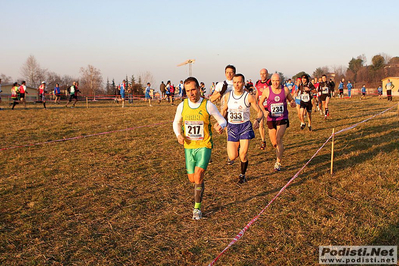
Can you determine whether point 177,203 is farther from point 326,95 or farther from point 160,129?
point 326,95

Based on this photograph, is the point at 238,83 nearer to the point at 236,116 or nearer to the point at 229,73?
the point at 236,116

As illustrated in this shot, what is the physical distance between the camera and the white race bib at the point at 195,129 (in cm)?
512

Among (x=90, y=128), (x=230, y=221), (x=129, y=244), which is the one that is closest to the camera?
(x=129, y=244)

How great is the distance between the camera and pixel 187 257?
391cm

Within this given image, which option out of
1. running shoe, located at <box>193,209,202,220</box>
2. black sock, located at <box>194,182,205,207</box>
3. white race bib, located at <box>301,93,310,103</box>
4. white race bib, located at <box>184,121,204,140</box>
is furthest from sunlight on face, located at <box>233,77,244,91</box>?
white race bib, located at <box>301,93,310,103</box>

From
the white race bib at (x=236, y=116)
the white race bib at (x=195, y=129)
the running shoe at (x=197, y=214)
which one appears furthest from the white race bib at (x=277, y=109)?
A: the running shoe at (x=197, y=214)

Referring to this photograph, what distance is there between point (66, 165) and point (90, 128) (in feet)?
20.8

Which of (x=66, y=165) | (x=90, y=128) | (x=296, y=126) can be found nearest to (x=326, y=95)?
(x=296, y=126)

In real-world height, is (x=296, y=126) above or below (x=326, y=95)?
below

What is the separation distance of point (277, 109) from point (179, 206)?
363 centimetres

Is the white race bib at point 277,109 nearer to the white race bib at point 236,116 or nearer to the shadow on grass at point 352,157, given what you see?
the white race bib at point 236,116

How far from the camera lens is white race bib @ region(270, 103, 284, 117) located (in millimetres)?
7762

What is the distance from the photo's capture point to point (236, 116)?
22.9 feet

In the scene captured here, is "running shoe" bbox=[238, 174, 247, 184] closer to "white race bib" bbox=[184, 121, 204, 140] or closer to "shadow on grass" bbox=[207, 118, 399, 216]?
"shadow on grass" bbox=[207, 118, 399, 216]
